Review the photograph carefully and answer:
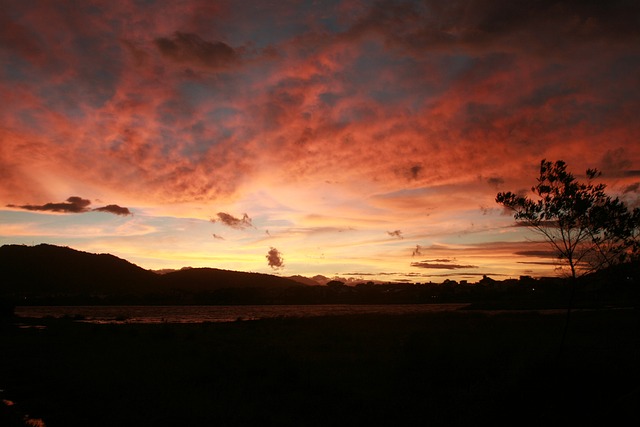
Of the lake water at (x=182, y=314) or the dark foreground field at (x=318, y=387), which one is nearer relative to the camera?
the dark foreground field at (x=318, y=387)

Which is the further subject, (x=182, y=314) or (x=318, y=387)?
(x=182, y=314)

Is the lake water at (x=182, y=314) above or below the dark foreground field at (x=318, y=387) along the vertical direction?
above

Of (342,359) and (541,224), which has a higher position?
(541,224)

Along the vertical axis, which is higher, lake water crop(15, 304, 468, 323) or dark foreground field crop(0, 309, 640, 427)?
lake water crop(15, 304, 468, 323)

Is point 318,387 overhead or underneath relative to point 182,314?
underneath

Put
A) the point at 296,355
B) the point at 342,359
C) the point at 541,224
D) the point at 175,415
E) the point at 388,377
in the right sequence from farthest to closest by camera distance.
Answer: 1. the point at 296,355
2. the point at 342,359
3. the point at 388,377
4. the point at 541,224
5. the point at 175,415

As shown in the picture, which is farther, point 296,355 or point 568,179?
point 296,355

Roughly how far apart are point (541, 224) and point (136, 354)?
29143 millimetres

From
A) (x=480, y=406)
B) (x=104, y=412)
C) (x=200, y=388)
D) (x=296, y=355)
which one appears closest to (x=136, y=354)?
(x=296, y=355)

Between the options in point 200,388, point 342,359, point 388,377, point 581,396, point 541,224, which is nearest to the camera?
point 581,396

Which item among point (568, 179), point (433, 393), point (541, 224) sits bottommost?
point (433, 393)

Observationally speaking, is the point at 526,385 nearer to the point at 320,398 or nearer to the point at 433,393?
the point at 433,393

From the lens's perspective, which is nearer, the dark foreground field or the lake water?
the dark foreground field

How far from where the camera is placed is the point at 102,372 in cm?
2386
